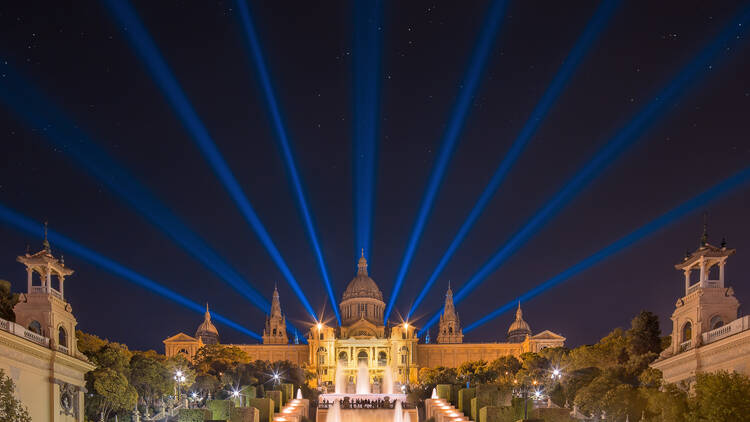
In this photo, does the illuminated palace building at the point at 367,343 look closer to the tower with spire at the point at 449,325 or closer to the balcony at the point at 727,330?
the tower with spire at the point at 449,325

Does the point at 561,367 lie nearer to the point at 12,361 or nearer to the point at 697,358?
the point at 697,358

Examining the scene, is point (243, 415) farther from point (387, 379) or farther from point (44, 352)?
point (387, 379)

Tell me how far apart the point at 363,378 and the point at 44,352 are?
89.3 m

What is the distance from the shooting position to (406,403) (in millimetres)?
67188

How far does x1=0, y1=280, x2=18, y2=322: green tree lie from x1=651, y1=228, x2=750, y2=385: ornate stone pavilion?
43897mm

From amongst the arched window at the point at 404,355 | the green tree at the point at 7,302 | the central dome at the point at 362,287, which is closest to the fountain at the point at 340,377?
the arched window at the point at 404,355

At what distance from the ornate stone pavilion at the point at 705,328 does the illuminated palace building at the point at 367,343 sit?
88.2 meters

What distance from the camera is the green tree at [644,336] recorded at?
50.9 m

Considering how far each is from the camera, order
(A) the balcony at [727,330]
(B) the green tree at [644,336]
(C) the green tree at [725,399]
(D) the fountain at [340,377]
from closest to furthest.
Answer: (C) the green tree at [725,399] → (A) the balcony at [727,330] → (B) the green tree at [644,336] → (D) the fountain at [340,377]

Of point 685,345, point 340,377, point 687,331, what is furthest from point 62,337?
point 340,377

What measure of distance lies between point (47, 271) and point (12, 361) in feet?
25.4

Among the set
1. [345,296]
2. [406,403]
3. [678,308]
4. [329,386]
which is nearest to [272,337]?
[345,296]

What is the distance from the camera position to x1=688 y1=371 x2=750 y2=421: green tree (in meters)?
28.1

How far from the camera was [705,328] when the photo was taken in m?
37.3
